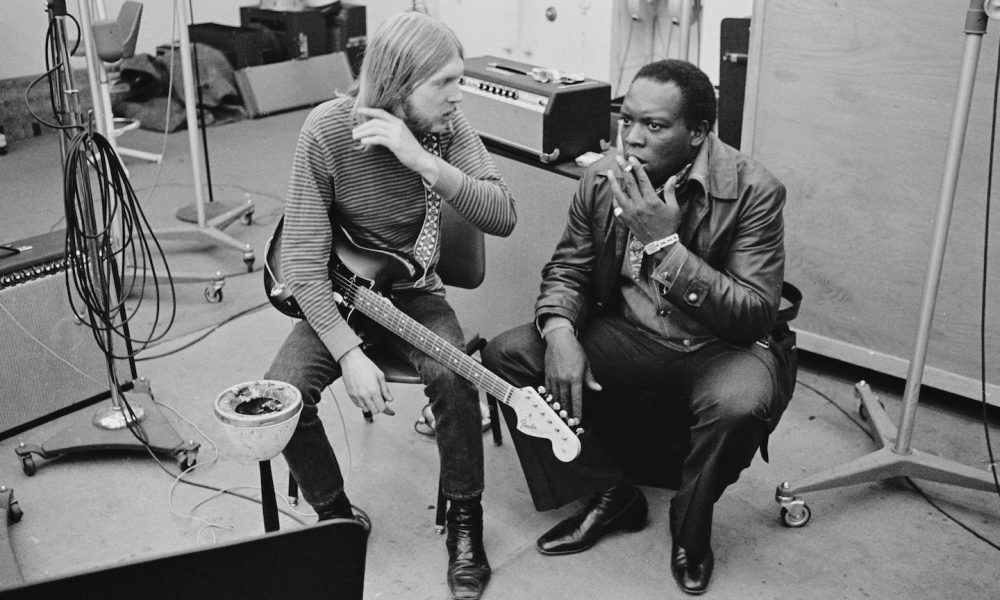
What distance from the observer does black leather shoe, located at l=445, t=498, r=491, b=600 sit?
2074mm

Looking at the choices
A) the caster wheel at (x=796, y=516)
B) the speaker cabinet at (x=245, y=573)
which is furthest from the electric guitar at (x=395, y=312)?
the speaker cabinet at (x=245, y=573)

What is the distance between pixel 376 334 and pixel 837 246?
4.67 feet

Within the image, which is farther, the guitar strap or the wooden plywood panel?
the wooden plywood panel

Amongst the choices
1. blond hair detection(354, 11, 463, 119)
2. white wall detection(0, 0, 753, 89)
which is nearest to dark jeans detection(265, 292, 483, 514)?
blond hair detection(354, 11, 463, 119)

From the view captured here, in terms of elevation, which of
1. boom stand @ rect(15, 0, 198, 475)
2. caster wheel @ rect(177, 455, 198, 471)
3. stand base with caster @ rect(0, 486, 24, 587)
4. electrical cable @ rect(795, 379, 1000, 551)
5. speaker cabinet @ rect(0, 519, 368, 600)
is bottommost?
electrical cable @ rect(795, 379, 1000, 551)

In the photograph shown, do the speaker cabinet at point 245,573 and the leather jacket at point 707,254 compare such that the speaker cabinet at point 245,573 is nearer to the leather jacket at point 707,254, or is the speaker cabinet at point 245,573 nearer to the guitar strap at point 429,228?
the leather jacket at point 707,254

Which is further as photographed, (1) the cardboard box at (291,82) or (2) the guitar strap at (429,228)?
(1) the cardboard box at (291,82)

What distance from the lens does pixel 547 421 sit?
2045 millimetres

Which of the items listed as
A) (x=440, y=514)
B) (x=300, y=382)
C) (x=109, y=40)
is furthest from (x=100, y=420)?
(x=109, y=40)

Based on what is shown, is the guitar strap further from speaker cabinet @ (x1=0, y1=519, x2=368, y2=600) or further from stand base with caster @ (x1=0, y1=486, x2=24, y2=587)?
speaker cabinet @ (x1=0, y1=519, x2=368, y2=600)

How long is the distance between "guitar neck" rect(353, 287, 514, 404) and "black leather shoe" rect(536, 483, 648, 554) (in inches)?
14.9

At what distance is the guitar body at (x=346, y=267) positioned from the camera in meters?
2.14

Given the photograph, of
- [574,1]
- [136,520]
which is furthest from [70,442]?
[574,1]

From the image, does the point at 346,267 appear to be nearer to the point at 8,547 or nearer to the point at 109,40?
the point at 8,547
